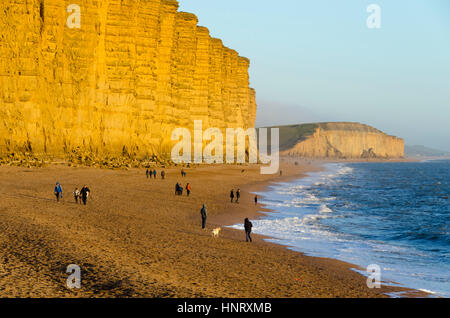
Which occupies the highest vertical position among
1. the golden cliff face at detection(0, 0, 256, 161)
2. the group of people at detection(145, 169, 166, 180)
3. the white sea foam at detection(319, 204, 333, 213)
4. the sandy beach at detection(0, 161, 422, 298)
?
the golden cliff face at detection(0, 0, 256, 161)

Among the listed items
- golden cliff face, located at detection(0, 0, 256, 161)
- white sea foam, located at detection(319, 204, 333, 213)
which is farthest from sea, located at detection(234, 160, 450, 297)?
golden cliff face, located at detection(0, 0, 256, 161)

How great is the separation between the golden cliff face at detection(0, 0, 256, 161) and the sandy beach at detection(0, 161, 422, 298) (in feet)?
51.1

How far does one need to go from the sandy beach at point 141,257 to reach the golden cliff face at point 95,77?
51.1 ft

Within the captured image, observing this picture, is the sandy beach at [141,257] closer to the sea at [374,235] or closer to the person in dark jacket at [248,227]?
the person in dark jacket at [248,227]

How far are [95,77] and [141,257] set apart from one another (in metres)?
33.4

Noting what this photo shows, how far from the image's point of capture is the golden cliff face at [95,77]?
121 feet

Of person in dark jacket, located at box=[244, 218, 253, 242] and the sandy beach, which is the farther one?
person in dark jacket, located at box=[244, 218, 253, 242]

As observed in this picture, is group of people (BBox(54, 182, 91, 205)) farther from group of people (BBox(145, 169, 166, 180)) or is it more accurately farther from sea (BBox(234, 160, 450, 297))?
group of people (BBox(145, 169, 166, 180))

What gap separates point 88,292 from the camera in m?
9.20

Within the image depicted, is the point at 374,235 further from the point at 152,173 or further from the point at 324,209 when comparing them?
the point at 152,173

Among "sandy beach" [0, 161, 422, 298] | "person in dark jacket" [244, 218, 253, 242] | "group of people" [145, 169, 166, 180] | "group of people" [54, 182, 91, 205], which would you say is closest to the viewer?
"sandy beach" [0, 161, 422, 298]

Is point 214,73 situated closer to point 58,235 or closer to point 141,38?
Result: point 141,38

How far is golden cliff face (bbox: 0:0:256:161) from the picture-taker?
36906mm
